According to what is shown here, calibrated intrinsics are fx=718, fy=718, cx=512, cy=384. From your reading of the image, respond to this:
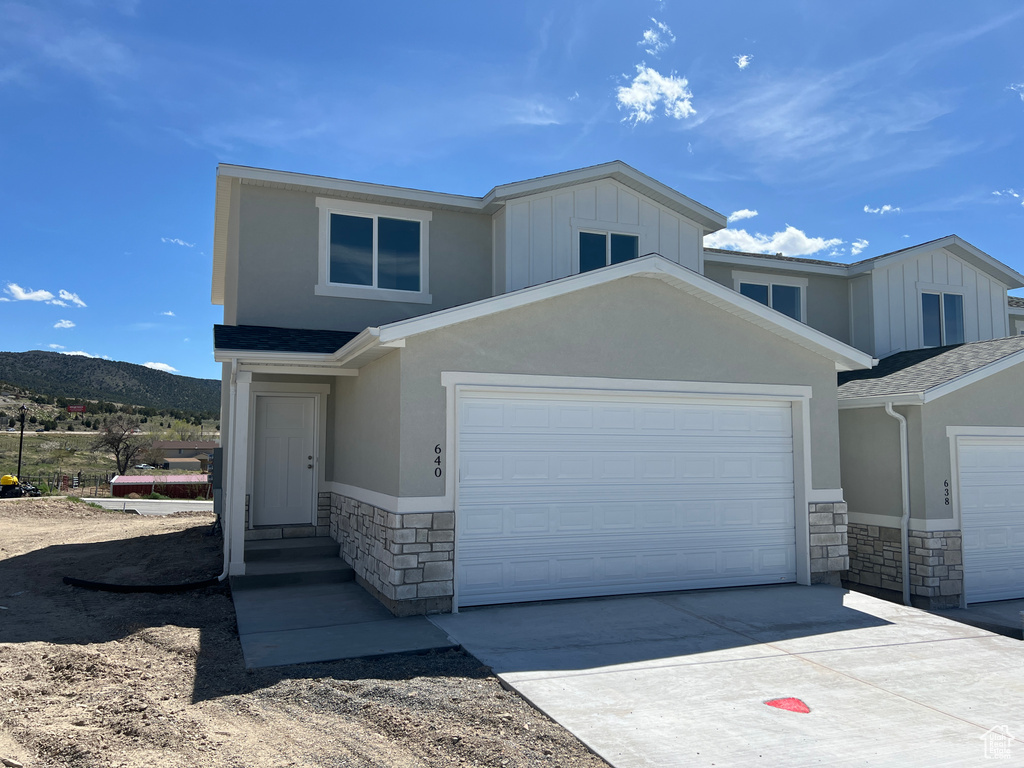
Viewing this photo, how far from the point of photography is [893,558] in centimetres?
1098

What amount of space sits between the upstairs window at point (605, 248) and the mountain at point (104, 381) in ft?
179

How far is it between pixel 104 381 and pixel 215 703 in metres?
63.1

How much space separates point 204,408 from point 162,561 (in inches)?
2135

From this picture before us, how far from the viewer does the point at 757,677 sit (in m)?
5.90

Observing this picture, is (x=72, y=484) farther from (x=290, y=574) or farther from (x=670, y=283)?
(x=670, y=283)

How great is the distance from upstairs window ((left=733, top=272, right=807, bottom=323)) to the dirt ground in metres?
10.9

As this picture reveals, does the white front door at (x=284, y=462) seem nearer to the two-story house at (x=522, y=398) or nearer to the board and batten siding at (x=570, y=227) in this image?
the two-story house at (x=522, y=398)

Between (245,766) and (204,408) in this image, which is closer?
(245,766)

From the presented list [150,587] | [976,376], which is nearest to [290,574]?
[150,587]

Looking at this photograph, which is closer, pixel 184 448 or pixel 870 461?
pixel 870 461

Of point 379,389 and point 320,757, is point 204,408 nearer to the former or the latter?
point 379,389

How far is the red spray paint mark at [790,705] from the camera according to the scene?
516cm

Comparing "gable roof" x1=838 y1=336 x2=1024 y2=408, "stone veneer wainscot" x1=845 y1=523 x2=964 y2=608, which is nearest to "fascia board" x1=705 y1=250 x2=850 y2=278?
"gable roof" x1=838 y1=336 x2=1024 y2=408

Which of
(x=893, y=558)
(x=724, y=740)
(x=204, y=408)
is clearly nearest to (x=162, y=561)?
(x=724, y=740)
